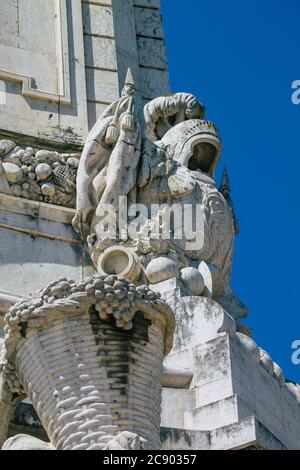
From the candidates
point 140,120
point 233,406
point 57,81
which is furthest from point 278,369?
point 57,81

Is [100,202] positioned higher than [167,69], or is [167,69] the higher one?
[167,69]

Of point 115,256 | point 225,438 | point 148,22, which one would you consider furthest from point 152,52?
point 225,438

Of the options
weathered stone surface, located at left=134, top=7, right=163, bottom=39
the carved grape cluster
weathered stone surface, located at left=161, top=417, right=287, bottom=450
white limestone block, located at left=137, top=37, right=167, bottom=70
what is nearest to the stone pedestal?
weathered stone surface, located at left=161, top=417, right=287, bottom=450

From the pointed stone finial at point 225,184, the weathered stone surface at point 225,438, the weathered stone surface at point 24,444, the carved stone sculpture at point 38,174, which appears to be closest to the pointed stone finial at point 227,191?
the pointed stone finial at point 225,184

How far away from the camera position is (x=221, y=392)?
44.2 ft

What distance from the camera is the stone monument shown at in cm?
1163

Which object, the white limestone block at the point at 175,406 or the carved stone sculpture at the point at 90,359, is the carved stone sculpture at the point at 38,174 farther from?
the carved stone sculpture at the point at 90,359

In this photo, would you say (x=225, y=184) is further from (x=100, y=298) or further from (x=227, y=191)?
(x=100, y=298)

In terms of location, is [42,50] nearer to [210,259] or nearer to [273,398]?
[210,259]

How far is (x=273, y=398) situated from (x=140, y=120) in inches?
157

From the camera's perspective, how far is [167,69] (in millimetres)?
19359

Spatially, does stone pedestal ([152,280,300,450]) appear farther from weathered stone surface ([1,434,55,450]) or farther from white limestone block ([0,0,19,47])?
white limestone block ([0,0,19,47])

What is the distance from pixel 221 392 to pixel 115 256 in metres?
2.32

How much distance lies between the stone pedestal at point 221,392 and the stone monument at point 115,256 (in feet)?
0.05
